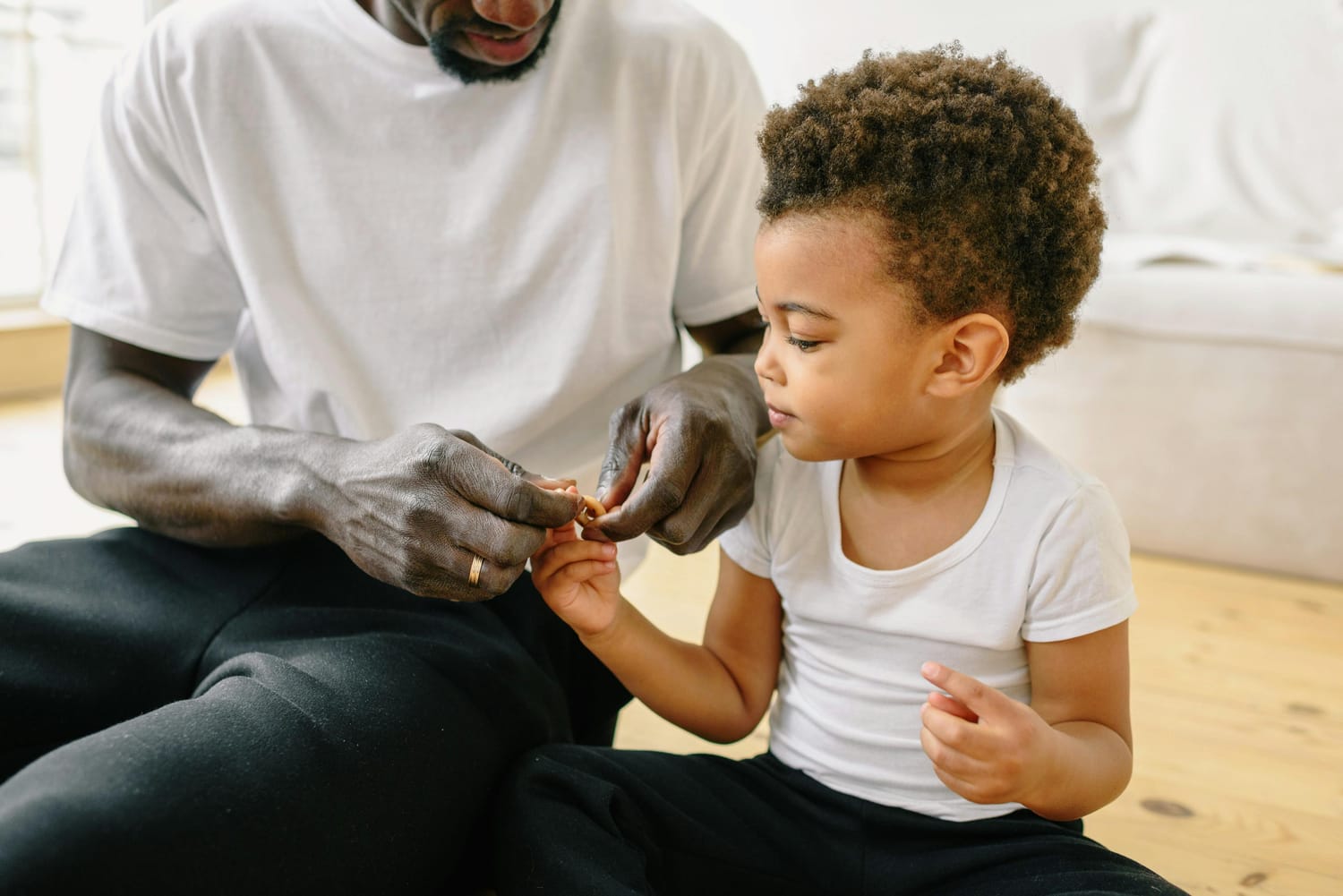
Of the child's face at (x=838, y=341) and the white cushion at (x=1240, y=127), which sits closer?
the child's face at (x=838, y=341)

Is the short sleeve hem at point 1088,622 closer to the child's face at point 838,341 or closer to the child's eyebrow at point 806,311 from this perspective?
the child's face at point 838,341

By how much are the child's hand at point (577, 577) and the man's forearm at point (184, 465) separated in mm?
200

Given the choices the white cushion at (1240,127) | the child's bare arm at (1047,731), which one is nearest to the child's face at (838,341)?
the child's bare arm at (1047,731)

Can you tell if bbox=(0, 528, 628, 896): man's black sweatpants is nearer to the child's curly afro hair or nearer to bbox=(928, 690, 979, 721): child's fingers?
bbox=(928, 690, 979, 721): child's fingers

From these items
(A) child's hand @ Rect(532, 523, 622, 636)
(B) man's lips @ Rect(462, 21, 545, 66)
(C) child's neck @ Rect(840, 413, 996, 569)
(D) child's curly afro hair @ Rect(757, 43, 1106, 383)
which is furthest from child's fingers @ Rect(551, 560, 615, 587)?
(B) man's lips @ Rect(462, 21, 545, 66)

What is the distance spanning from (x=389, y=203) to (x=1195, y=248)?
1644mm

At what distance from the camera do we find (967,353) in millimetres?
900

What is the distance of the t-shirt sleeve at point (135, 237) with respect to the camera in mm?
1165

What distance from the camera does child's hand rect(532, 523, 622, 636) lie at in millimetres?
977

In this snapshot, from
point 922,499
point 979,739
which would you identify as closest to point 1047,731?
point 979,739

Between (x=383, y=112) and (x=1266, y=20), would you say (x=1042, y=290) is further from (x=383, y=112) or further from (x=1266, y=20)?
(x=1266, y=20)

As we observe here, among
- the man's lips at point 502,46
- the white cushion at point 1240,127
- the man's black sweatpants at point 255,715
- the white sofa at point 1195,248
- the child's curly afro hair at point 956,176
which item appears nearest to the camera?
the man's black sweatpants at point 255,715

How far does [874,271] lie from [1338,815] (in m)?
0.93

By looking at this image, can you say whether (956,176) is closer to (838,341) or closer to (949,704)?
(838,341)
